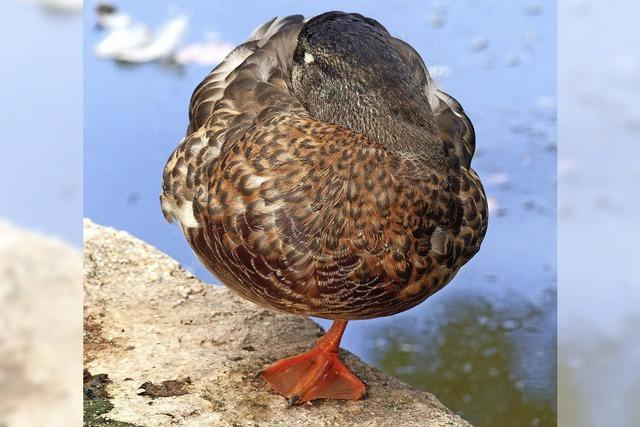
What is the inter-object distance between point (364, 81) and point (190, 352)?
3.62ft

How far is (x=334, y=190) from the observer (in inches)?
84.6

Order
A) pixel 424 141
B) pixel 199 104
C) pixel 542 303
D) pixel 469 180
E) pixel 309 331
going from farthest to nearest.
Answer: pixel 542 303 → pixel 309 331 → pixel 199 104 → pixel 469 180 → pixel 424 141

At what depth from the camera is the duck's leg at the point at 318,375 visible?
268 cm

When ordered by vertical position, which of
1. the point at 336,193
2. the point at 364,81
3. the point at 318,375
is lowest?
the point at 318,375

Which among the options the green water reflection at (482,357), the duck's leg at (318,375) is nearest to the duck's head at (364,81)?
the duck's leg at (318,375)

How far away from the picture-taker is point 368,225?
2154mm

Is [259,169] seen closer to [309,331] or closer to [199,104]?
[199,104]
